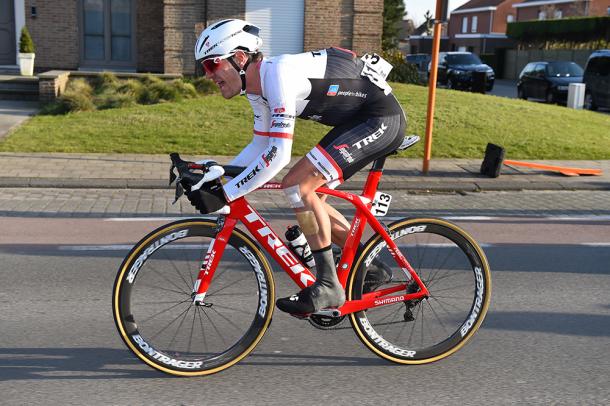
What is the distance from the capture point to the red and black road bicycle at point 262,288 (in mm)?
4262

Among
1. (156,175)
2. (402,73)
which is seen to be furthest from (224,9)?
(156,175)

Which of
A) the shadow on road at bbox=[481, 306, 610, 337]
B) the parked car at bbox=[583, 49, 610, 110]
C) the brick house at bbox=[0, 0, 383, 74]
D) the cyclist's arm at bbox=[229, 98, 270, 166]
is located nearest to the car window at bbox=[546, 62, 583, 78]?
the parked car at bbox=[583, 49, 610, 110]

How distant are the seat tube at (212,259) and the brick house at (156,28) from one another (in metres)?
18.7

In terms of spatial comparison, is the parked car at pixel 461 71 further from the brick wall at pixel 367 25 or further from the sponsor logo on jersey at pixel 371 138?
the sponsor logo on jersey at pixel 371 138

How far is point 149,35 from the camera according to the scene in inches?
944

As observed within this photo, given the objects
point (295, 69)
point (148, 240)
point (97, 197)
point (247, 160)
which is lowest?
point (97, 197)

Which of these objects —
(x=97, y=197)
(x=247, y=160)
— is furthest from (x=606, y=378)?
(x=97, y=197)

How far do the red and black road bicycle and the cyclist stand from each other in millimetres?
105

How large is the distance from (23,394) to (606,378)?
3135 mm

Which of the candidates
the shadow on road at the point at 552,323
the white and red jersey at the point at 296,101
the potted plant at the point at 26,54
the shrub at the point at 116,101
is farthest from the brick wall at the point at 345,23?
the white and red jersey at the point at 296,101

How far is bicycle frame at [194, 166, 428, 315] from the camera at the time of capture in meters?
4.28

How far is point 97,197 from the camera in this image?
10055 mm

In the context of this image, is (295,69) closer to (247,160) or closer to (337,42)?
(247,160)

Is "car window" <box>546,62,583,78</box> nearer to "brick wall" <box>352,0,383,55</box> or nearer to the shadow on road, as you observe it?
"brick wall" <box>352,0,383,55</box>
